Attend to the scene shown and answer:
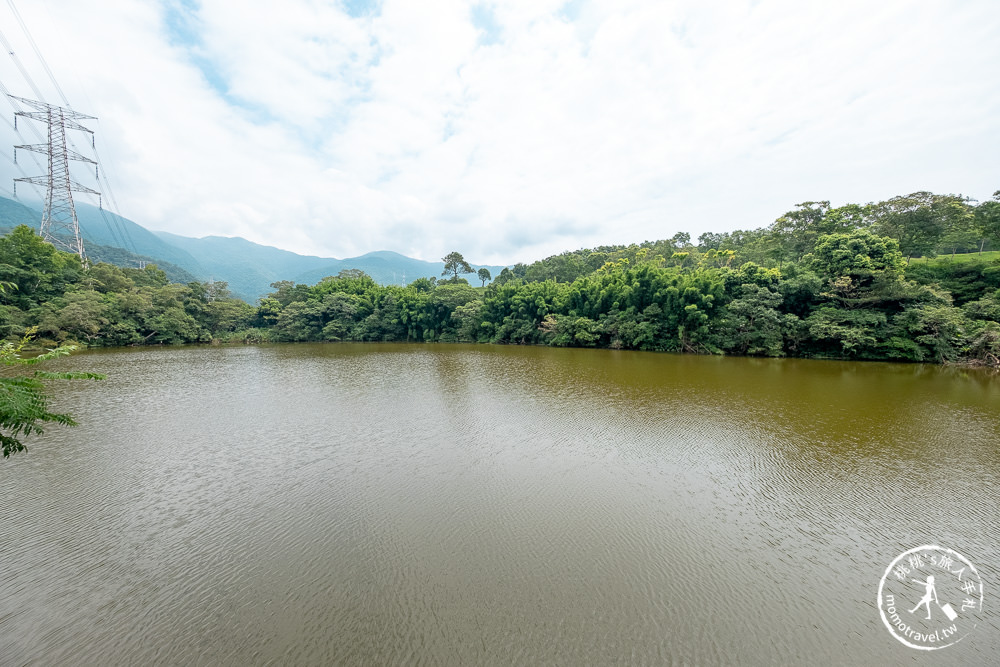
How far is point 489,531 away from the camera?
4766 millimetres

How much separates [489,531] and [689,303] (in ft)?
71.4

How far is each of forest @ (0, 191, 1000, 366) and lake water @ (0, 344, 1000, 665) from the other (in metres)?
10.8

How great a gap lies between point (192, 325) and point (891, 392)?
138 ft

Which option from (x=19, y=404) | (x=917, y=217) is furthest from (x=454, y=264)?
(x=19, y=404)

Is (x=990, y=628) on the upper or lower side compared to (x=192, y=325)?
lower

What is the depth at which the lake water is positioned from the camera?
126 inches

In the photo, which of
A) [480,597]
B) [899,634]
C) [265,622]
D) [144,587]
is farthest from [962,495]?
[144,587]

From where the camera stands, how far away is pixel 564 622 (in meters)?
3.36

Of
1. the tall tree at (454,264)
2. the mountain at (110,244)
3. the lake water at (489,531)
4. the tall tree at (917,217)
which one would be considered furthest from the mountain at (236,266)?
the tall tree at (917,217)

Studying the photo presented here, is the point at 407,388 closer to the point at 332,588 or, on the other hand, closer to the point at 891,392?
the point at 332,588

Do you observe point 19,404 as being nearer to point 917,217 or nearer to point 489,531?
point 489,531

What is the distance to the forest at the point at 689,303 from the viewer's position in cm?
1823

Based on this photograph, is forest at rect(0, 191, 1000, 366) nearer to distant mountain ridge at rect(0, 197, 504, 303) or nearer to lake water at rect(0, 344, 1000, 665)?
lake water at rect(0, 344, 1000, 665)

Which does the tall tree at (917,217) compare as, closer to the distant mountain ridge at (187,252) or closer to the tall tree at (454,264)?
the tall tree at (454,264)
